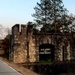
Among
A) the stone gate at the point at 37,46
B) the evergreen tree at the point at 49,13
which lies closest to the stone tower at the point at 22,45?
the stone gate at the point at 37,46

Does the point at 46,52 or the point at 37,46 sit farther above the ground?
the point at 37,46

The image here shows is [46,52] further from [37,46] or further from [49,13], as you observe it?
[49,13]

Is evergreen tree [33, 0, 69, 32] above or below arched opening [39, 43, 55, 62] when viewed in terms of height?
above

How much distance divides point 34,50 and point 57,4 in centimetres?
2092

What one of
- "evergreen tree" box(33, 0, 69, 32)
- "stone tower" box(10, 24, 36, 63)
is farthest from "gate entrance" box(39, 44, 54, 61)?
"evergreen tree" box(33, 0, 69, 32)

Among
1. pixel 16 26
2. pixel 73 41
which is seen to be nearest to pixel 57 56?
pixel 73 41

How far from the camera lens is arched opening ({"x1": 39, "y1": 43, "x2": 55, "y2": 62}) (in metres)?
43.0

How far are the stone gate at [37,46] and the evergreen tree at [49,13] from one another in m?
15.0

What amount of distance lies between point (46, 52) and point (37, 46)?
147cm

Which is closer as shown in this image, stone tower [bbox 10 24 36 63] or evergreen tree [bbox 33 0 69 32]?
stone tower [bbox 10 24 36 63]

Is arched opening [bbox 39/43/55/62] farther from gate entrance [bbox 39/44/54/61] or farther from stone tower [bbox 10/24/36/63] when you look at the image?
stone tower [bbox 10/24/36/63]

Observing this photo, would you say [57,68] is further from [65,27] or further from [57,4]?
[57,4]

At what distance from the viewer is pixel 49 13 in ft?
199

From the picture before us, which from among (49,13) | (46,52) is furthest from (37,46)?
(49,13)
